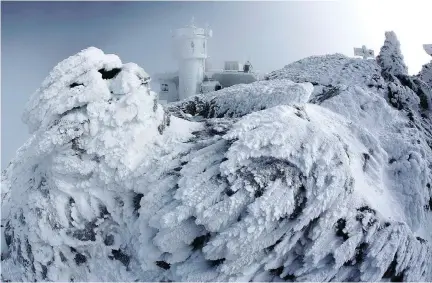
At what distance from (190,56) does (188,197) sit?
17.0 metres

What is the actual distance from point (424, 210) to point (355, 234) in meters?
1.01

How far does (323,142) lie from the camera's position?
315 centimetres

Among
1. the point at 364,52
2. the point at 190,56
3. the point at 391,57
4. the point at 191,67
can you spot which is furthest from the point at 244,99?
the point at 190,56

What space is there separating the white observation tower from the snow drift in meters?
15.6

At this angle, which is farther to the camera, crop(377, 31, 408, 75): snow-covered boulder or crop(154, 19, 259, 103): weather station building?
crop(154, 19, 259, 103): weather station building

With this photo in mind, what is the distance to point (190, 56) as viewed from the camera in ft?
63.6

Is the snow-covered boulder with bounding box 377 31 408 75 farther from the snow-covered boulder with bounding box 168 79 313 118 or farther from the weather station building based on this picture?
the weather station building

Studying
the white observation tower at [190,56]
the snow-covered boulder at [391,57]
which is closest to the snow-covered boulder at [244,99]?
the snow-covered boulder at [391,57]

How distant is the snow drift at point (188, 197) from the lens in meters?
2.92

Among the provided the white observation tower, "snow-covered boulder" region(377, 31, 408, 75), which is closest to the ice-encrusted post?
"snow-covered boulder" region(377, 31, 408, 75)

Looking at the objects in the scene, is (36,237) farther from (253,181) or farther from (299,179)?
(299,179)

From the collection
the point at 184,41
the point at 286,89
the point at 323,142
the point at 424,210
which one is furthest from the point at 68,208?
the point at 184,41

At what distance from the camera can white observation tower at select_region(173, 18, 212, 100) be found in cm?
1919

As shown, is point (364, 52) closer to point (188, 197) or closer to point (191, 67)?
point (188, 197)
